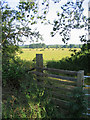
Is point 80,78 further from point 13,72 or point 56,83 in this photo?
point 13,72

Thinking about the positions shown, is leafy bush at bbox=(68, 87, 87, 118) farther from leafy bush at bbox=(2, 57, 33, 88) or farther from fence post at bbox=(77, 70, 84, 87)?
leafy bush at bbox=(2, 57, 33, 88)

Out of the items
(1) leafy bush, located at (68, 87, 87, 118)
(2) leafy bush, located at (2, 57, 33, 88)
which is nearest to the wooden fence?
(1) leafy bush, located at (68, 87, 87, 118)

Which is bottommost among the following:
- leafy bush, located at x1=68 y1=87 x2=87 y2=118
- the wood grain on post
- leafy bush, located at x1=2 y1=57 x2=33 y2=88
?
leafy bush, located at x1=68 y1=87 x2=87 y2=118

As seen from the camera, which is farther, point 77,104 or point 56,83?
point 56,83

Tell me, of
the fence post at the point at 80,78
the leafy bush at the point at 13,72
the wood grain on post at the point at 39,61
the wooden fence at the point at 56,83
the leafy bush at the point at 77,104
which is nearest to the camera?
the leafy bush at the point at 77,104

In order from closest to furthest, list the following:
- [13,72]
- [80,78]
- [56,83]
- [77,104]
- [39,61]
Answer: [77,104] < [80,78] < [56,83] < [39,61] < [13,72]

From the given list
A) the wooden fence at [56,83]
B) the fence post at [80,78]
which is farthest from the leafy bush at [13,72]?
the fence post at [80,78]

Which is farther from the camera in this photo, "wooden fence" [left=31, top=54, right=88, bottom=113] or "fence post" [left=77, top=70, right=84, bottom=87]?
"wooden fence" [left=31, top=54, right=88, bottom=113]

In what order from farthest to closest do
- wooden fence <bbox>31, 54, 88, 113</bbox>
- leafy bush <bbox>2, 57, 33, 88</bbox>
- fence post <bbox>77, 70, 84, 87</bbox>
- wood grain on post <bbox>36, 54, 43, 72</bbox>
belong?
leafy bush <bbox>2, 57, 33, 88</bbox> → wood grain on post <bbox>36, 54, 43, 72</bbox> → wooden fence <bbox>31, 54, 88, 113</bbox> → fence post <bbox>77, 70, 84, 87</bbox>

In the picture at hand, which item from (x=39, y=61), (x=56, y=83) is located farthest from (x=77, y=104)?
(x=39, y=61)

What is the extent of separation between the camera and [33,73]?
5.69m

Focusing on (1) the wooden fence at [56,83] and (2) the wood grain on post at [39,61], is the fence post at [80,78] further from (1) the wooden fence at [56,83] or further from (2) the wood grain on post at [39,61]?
(2) the wood grain on post at [39,61]

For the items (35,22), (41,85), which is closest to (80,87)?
(41,85)

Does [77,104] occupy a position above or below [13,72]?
below
